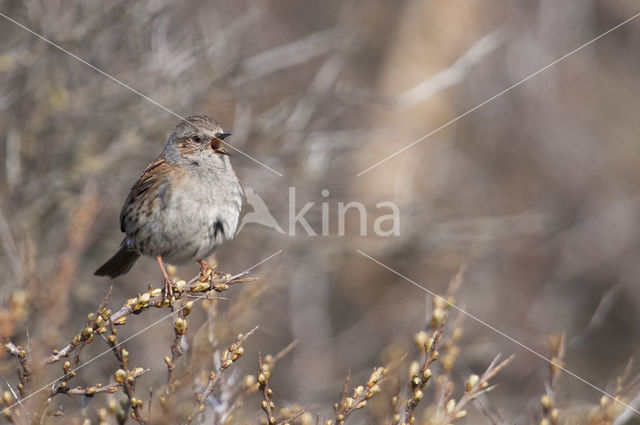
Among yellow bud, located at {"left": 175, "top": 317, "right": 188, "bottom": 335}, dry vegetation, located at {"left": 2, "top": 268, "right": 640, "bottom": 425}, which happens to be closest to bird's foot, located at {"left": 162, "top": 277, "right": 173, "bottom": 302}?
dry vegetation, located at {"left": 2, "top": 268, "right": 640, "bottom": 425}

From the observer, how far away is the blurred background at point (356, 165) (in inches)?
238

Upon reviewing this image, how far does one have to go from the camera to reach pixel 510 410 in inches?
239

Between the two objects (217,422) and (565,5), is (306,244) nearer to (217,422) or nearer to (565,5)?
(217,422)

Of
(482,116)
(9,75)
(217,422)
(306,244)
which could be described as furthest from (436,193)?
(217,422)

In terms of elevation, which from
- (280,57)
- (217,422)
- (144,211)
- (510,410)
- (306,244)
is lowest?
(510,410)

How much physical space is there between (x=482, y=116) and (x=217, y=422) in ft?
33.0

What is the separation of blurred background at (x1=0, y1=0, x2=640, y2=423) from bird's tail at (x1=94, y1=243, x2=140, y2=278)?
39cm

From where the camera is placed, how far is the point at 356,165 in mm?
9289

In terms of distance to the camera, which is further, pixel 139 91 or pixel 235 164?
pixel 235 164

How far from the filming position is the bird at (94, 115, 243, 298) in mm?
4531

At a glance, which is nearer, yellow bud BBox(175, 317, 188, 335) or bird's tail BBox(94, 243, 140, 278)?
yellow bud BBox(175, 317, 188, 335)

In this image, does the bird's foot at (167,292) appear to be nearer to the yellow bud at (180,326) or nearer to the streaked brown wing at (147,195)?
the yellow bud at (180,326)

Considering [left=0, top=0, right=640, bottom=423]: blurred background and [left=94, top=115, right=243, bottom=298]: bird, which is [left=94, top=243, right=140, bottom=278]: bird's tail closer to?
[left=94, top=115, right=243, bottom=298]: bird

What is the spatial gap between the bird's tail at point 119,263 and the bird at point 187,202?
22 centimetres
